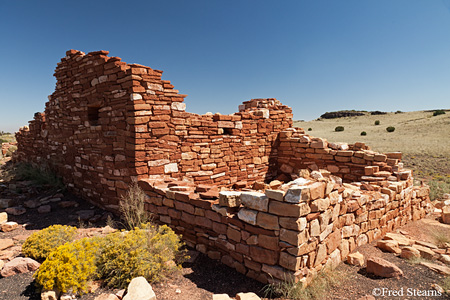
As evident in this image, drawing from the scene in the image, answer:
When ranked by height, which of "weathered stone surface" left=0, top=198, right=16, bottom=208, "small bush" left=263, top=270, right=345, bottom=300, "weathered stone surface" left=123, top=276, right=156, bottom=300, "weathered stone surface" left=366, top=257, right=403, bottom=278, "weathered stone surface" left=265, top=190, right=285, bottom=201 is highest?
"weathered stone surface" left=265, top=190, right=285, bottom=201

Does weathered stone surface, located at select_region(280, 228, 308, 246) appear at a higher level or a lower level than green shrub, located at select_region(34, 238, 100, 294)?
higher

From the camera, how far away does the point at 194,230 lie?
4.57m

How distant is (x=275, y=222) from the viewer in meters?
3.46

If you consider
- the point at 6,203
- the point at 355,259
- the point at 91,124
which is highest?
the point at 91,124

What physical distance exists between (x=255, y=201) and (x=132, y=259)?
1886 mm

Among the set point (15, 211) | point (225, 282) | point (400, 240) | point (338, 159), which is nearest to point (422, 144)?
point (338, 159)

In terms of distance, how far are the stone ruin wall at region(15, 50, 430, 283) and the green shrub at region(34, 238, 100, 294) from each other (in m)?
1.80

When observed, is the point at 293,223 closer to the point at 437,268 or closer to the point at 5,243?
the point at 437,268

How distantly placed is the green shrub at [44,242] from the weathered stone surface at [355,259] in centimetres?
469

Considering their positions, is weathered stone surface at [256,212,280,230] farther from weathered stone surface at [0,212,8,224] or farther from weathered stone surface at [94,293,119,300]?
weathered stone surface at [0,212,8,224]

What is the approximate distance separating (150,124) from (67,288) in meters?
3.37

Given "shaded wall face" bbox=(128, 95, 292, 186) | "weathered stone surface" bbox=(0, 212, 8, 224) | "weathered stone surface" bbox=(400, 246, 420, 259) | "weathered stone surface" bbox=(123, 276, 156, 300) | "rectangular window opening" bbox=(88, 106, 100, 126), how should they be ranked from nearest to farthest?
1. "weathered stone surface" bbox=(123, 276, 156, 300)
2. "weathered stone surface" bbox=(400, 246, 420, 259)
3. "weathered stone surface" bbox=(0, 212, 8, 224)
4. "shaded wall face" bbox=(128, 95, 292, 186)
5. "rectangular window opening" bbox=(88, 106, 100, 126)

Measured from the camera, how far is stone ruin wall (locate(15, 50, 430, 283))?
3.59 meters

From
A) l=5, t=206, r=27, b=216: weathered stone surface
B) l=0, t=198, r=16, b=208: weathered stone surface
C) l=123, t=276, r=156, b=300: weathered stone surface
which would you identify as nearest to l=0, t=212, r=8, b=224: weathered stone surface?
l=5, t=206, r=27, b=216: weathered stone surface
